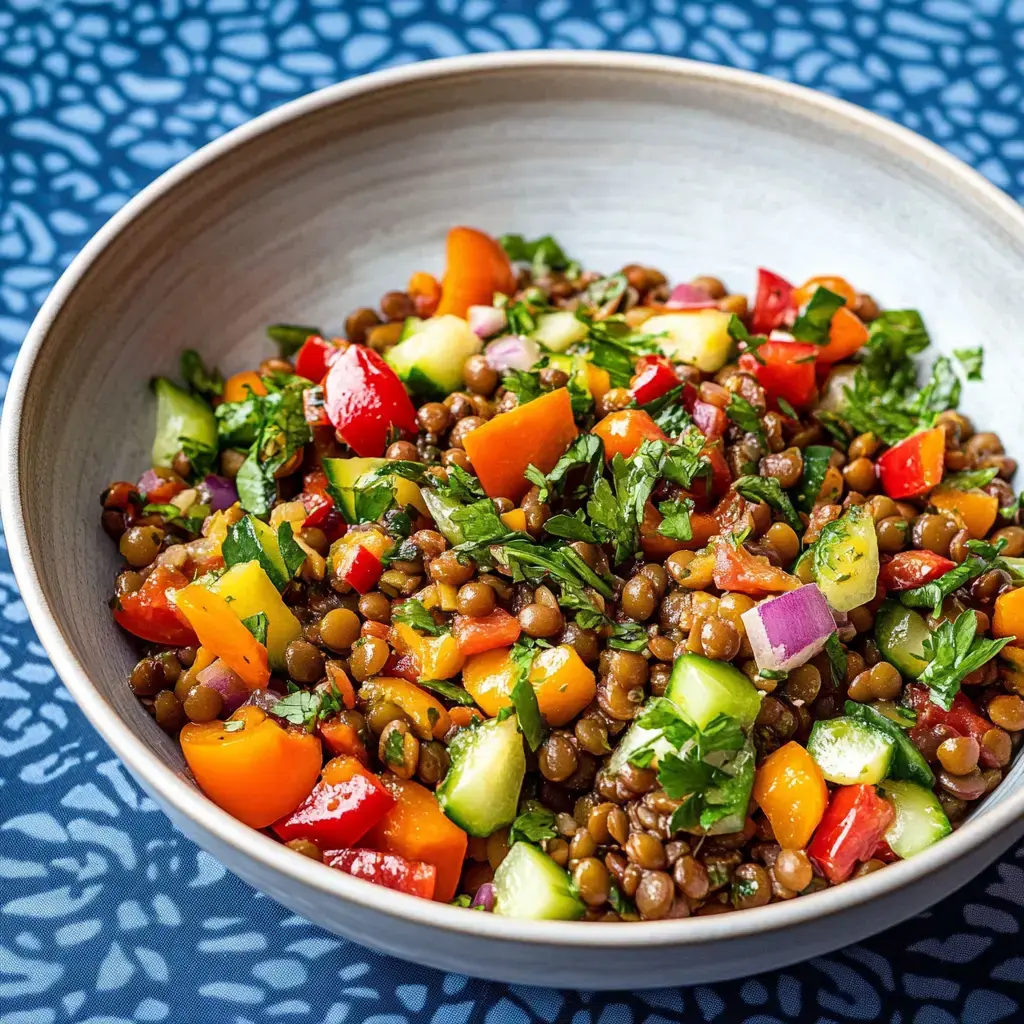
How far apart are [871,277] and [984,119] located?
5.39ft

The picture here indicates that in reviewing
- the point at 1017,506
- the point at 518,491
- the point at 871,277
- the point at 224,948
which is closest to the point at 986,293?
the point at 871,277

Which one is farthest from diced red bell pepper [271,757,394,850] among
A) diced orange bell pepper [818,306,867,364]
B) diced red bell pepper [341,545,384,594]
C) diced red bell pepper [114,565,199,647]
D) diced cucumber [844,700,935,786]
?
diced orange bell pepper [818,306,867,364]

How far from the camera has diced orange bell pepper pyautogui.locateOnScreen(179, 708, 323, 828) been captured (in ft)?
10.7

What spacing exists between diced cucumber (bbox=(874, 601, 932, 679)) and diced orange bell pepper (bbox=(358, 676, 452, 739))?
1.40 metres

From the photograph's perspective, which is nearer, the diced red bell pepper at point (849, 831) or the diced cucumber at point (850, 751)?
the diced red bell pepper at point (849, 831)

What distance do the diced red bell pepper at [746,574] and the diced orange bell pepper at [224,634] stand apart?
1.43 m

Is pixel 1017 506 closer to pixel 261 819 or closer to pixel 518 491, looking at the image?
pixel 518 491

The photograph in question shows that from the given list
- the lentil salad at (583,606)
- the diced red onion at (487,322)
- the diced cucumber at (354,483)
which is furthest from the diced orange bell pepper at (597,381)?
the diced cucumber at (354,483)

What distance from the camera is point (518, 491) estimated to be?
152 inches

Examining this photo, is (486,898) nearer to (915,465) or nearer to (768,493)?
(768,493)

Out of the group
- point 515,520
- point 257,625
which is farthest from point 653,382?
point 257,625

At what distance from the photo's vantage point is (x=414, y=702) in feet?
11.2

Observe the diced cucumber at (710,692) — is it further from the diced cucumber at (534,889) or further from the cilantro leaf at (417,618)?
the cilantro leaf at (417,618)

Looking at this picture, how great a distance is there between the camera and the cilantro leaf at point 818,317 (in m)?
4.41
